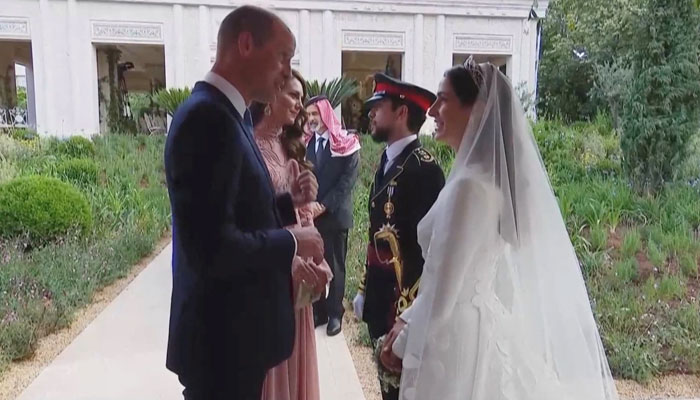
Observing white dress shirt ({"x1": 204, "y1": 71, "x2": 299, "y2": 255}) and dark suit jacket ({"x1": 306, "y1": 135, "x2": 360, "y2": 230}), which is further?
dark suit jacket ({"x1": 306, "y1": 135, "x2": 360, "y2": 230})

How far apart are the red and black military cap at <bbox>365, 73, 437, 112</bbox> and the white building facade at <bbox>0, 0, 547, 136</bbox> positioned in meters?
9.92

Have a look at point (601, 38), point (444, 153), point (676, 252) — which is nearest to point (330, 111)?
point (676, 252)

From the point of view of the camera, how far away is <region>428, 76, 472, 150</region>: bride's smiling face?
1851 mm

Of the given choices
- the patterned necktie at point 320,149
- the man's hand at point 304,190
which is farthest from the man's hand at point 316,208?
the patterned necktie at point 320,149

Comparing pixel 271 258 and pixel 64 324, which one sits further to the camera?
pixel 64 324

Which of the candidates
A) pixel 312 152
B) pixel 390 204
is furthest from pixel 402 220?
pixel 312 152

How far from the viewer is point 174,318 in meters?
1.46

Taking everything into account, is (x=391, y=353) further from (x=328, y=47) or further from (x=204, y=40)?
(x=204, y=40)

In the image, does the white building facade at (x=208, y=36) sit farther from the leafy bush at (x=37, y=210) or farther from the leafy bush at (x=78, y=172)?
the leafy bush at (x=37, y=210)

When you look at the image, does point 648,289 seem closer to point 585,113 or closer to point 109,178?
point 109,178

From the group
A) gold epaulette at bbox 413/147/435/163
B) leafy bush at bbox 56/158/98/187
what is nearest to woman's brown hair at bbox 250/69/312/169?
gold epaulette at bbox 413/147/435/163

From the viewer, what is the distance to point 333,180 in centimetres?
386

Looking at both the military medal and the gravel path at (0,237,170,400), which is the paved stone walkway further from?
the military medal

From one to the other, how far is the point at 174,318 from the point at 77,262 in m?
4.14
